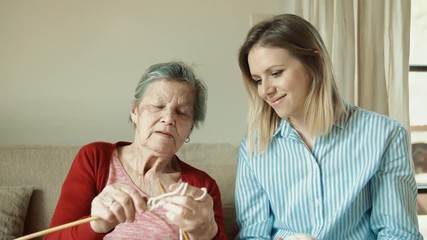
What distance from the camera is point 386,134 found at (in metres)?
1.31

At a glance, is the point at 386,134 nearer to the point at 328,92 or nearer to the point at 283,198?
the point at 328,92

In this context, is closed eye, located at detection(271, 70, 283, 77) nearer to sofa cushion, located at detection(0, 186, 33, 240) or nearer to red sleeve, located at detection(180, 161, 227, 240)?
red sleeve, located at detection(180, 161, 227, 240)

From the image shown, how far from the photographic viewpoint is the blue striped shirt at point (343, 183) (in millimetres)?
1303

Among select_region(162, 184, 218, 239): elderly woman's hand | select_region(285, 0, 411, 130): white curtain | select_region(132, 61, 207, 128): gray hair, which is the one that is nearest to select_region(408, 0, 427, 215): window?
select_region(285, 0, 411, 130): white curtain

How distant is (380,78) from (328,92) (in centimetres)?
83

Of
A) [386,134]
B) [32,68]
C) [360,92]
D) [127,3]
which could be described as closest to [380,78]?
[360,92]

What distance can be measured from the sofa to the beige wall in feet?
0.83

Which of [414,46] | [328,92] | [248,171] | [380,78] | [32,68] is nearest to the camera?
[328,92]

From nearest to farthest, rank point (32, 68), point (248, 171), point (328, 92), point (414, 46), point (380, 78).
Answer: point (328, 92) < point (248, 171) < point (32, 68) < point (380, 78) < point (414, 46)

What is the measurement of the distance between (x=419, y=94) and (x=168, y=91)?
1504 millimetres

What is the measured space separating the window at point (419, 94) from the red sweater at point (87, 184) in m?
1.34

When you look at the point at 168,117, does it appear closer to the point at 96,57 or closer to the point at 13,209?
the point at 13,209

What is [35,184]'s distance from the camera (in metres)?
1.57

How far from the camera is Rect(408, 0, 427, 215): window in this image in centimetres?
228
